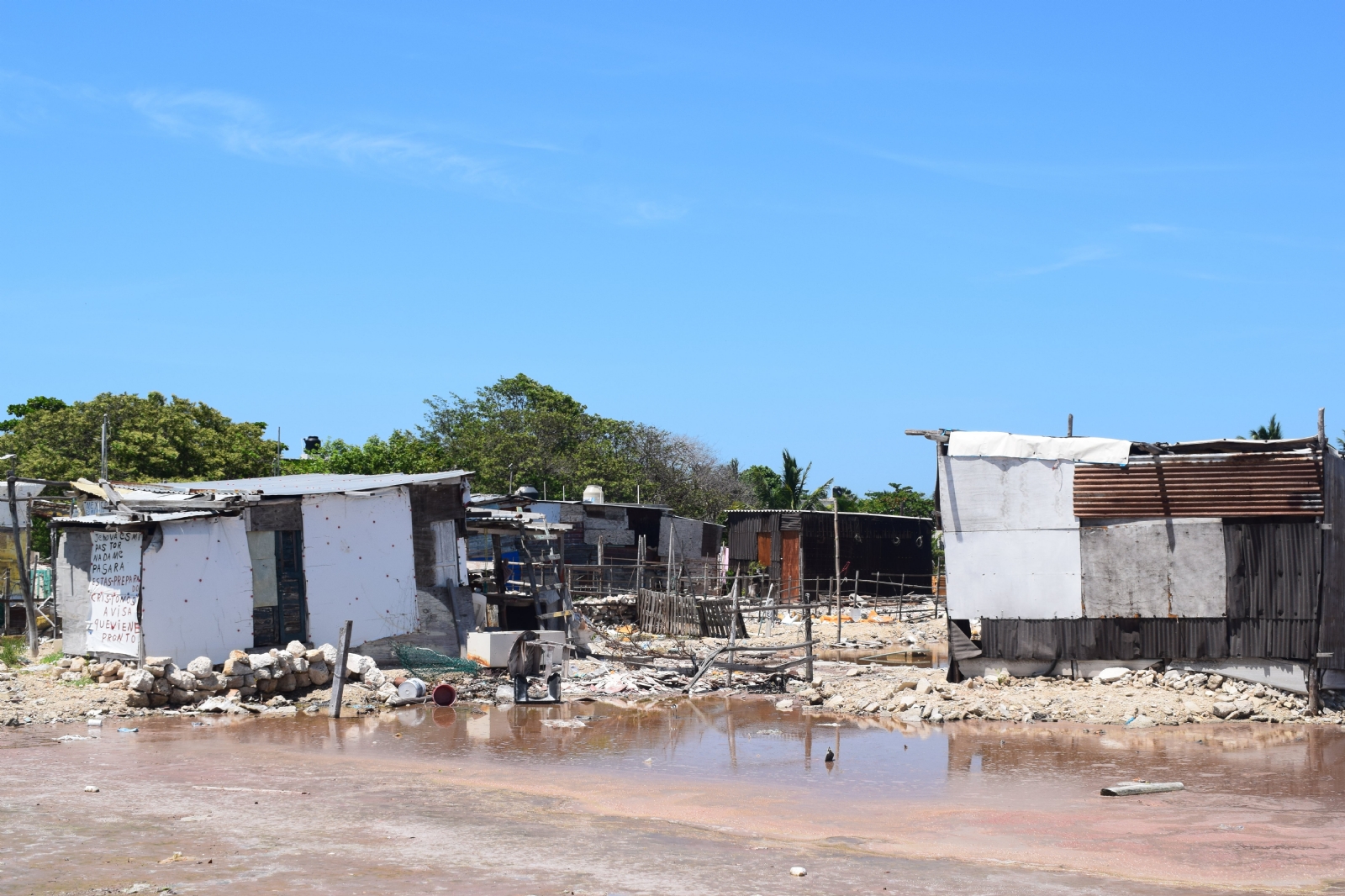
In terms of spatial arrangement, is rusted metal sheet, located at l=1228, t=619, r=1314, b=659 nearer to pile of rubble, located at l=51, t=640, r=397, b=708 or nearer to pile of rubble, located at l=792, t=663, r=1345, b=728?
pile of rubble, located at l=792, t=663, r=1345, b=728

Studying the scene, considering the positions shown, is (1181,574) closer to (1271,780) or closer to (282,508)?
(1271,780)

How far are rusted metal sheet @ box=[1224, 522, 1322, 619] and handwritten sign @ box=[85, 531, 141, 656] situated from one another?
1741 cm

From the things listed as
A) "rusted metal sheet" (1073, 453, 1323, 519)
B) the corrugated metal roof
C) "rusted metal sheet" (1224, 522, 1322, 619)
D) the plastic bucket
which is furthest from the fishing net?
"rusted metal sheet" (1224, 522, 1322, 619)

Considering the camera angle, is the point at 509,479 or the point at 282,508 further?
the point at 509,479

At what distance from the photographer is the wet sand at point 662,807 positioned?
9.16 m

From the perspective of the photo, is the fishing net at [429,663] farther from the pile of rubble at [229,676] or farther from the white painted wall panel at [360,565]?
the pile of rubble at [229,676]

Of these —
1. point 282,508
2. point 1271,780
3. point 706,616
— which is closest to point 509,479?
point 706,616

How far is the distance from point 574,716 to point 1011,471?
8090mm

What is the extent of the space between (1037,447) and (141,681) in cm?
1423

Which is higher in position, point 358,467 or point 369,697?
point 358,467

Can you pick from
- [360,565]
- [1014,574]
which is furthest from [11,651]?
[1014,574]

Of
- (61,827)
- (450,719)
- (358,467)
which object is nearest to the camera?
(61,827)

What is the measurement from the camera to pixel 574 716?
18.3 m

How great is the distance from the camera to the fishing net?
837 inches
